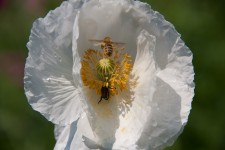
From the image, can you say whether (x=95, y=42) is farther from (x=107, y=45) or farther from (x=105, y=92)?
(x=105, y=92)

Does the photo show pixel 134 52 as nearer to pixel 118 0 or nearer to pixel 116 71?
pixel 116 71

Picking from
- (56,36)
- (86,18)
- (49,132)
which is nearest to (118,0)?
(86,18)

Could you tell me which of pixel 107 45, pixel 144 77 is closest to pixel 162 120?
pixel 144 77

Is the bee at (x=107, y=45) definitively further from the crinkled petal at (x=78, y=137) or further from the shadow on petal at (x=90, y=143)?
the shadow on petal at (x=90, y=143)

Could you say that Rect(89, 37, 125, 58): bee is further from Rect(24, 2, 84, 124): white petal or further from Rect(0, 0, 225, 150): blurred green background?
Rect(0, 0, 225, 150): blurred green background

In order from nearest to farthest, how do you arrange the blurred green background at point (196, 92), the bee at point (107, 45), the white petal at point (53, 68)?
the white petal at point (53, 68) < the bee at point (107, 45) < the blurred green background at point (196, 92)

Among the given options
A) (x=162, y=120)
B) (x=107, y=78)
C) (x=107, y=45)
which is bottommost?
(x=162, y=120)

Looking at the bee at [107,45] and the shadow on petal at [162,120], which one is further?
the bee at [107,45]

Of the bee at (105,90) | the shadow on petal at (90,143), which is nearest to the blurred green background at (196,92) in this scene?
the bee at (105,90)
